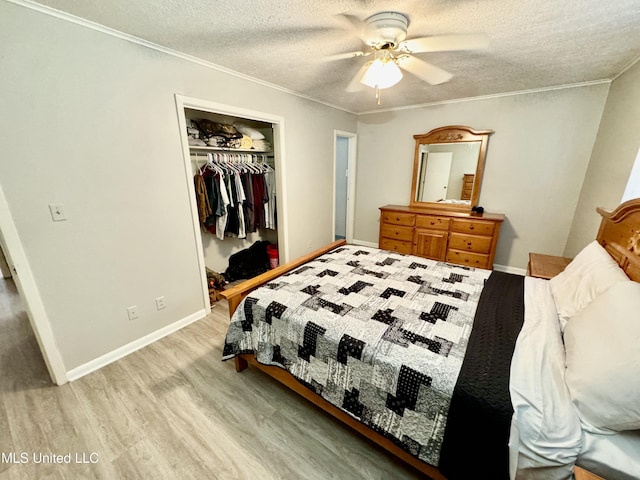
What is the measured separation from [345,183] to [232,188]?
2373mm

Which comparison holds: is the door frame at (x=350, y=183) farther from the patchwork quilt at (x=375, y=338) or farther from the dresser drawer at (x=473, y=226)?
the patchwork quilt at (x=375, y=338)

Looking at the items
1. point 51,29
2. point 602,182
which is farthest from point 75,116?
point 602,182

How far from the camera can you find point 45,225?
1.54 meters

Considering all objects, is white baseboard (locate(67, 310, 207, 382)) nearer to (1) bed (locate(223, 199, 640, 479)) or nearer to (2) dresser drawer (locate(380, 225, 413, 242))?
(1) bed (locate(223, 199, 640, 479))

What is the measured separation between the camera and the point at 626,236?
1503mm

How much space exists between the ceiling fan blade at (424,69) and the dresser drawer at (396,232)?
2.01 metres

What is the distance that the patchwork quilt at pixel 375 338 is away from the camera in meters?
1.08

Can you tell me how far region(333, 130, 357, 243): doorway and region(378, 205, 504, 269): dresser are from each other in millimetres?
876

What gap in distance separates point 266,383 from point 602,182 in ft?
11.2

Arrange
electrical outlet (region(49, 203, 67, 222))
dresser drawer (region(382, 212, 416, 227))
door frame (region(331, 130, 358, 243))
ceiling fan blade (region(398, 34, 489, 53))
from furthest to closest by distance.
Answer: door frame (region(331, 130, 358, 243)) < dresser drawer (region(382, 212, 416, 227)) < electrical outlet (region(49, 203, 67, 222)) < ceiling fan blade (region(398, 34, 489, 53))

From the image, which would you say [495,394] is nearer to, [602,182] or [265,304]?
[265,304]

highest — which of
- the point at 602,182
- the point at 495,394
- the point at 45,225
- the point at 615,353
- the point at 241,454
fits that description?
the point at 602,182

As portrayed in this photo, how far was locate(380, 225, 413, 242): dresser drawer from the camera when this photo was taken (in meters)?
3.60

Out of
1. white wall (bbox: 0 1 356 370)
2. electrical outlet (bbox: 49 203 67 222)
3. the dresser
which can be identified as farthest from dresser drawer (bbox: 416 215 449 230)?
electrical outlet (bbox: 49 203 67 222)
